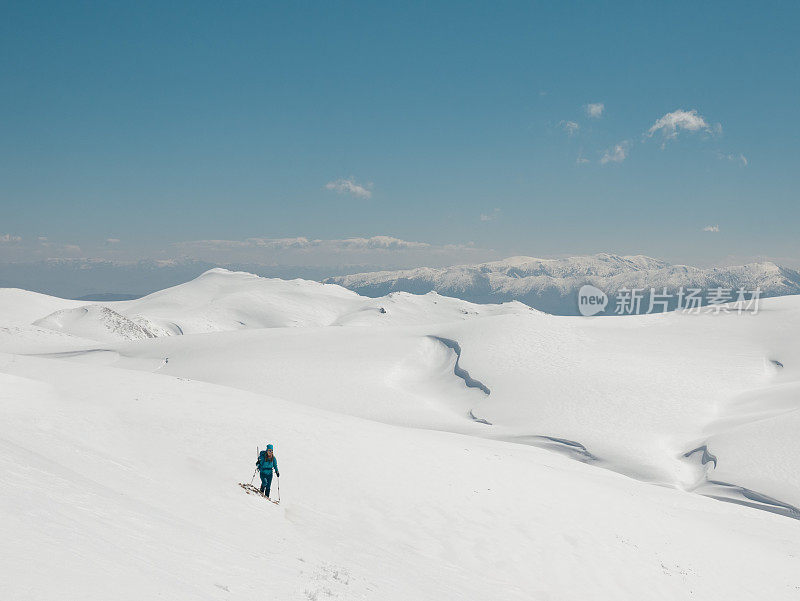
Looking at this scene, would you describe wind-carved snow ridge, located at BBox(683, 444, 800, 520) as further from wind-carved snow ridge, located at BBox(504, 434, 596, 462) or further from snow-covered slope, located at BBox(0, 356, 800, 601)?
wind-carved snow ridge, located at BBox(504, 434, 596, 462)

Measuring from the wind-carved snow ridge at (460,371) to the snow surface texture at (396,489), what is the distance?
1.54 meters

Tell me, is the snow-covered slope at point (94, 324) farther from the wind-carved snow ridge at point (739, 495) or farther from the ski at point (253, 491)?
the wind-carved snow ridge at point (739, 495)

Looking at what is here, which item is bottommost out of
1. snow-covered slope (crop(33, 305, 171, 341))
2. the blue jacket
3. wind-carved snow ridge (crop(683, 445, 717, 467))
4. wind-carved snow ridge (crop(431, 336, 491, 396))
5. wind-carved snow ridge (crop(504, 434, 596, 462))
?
snow-covered slope (crop(33, 305, 171, 341))

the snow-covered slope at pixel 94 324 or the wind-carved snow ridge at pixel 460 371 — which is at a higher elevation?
the wind-carved snow ridge at pixel 460 371

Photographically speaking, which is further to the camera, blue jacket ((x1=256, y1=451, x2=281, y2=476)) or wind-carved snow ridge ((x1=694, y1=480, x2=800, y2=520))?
wind-carved snow ridge ((x1=694, y1=480, x2=800, y2=520))

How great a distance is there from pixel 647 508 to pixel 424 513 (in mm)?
10634

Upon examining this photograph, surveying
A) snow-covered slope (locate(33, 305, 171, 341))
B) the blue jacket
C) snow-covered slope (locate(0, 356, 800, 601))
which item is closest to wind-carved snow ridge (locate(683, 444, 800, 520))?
snow-covered slope (locate(0, 356, 800, 601))

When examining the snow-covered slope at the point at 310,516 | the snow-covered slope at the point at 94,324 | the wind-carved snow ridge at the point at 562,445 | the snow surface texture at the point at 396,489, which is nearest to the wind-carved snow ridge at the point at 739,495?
the snow surface texture at the point at 396,489

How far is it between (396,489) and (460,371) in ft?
125

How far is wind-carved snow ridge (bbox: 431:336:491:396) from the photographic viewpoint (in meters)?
50.8

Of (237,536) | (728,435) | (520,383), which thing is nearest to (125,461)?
(237,536)

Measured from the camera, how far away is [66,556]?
657 cm

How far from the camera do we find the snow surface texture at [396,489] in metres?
8.41

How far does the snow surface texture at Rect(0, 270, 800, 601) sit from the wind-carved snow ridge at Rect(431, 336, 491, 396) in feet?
5.05
